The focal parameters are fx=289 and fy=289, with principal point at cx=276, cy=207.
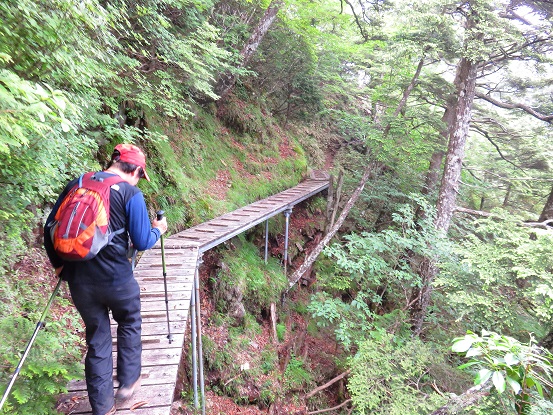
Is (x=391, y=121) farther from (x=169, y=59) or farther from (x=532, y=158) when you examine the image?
(x=169, y=59)

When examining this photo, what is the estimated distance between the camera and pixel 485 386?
338 cm

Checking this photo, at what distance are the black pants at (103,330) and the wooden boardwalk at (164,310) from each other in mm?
240

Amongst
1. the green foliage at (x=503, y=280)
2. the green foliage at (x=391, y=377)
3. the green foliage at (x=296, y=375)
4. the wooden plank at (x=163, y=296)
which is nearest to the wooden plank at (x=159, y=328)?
the wooden plank at (x=163, y=296)

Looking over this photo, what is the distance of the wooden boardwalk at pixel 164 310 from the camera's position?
2.27 m

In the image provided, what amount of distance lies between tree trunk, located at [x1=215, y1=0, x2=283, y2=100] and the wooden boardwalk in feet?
15.0

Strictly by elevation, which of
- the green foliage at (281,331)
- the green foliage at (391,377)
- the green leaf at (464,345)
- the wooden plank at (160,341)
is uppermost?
the green leaf at (464,345)

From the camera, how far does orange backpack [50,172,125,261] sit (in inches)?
71.0

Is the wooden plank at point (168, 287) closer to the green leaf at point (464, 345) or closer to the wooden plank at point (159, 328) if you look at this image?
the wooden plank at point (159, 328)

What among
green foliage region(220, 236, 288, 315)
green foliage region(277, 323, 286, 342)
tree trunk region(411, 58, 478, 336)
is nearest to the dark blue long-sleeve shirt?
green foliage region(220, 236, 288, 315)

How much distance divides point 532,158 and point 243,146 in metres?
9.41

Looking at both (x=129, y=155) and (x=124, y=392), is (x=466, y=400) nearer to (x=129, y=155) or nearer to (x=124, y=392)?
(x=124, y=392)

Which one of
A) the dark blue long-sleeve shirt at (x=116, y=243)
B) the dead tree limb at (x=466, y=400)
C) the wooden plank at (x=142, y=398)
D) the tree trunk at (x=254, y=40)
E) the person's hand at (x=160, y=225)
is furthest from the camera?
the tree trunk at (x=254, y=40)

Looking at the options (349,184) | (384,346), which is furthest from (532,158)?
(384,346)

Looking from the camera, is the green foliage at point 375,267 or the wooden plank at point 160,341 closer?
the wooden plank at point 160,341
